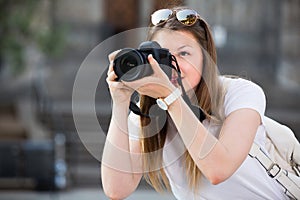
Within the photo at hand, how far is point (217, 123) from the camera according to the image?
2537 millimetres

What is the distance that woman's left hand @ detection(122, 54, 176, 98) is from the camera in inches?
89.7

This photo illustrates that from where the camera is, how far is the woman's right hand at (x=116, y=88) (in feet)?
7.83

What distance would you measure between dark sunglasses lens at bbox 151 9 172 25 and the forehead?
0.18 feet

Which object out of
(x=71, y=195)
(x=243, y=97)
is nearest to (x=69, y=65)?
(x=71, y=195)

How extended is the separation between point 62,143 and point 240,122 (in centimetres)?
1070

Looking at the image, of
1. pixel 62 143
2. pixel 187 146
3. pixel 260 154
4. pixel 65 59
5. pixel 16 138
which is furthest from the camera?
pixel 65 59

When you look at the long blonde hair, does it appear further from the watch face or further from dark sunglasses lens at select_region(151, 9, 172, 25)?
the watch face

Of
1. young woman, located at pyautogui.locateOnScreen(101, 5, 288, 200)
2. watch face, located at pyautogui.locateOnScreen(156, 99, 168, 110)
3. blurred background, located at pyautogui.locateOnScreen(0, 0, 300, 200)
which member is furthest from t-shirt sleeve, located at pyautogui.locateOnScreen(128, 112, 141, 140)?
blurred background, located at pyautogui.locateOnScreen(0, 0, 300, 200)

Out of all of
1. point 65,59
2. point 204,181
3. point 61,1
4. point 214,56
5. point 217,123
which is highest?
point 214,56

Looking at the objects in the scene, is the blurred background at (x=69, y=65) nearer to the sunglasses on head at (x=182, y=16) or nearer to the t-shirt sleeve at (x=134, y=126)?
the t-shirt sleeve at (x=134, y=126)

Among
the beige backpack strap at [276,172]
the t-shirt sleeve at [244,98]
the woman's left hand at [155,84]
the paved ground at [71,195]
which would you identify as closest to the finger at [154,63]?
the woman's left hand at [155,84]

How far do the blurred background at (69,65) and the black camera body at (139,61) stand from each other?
8.42 meters

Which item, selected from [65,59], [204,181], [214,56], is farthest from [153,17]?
[65,59]

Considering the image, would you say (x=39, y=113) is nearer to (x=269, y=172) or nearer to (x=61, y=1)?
(x=61, y=1)
